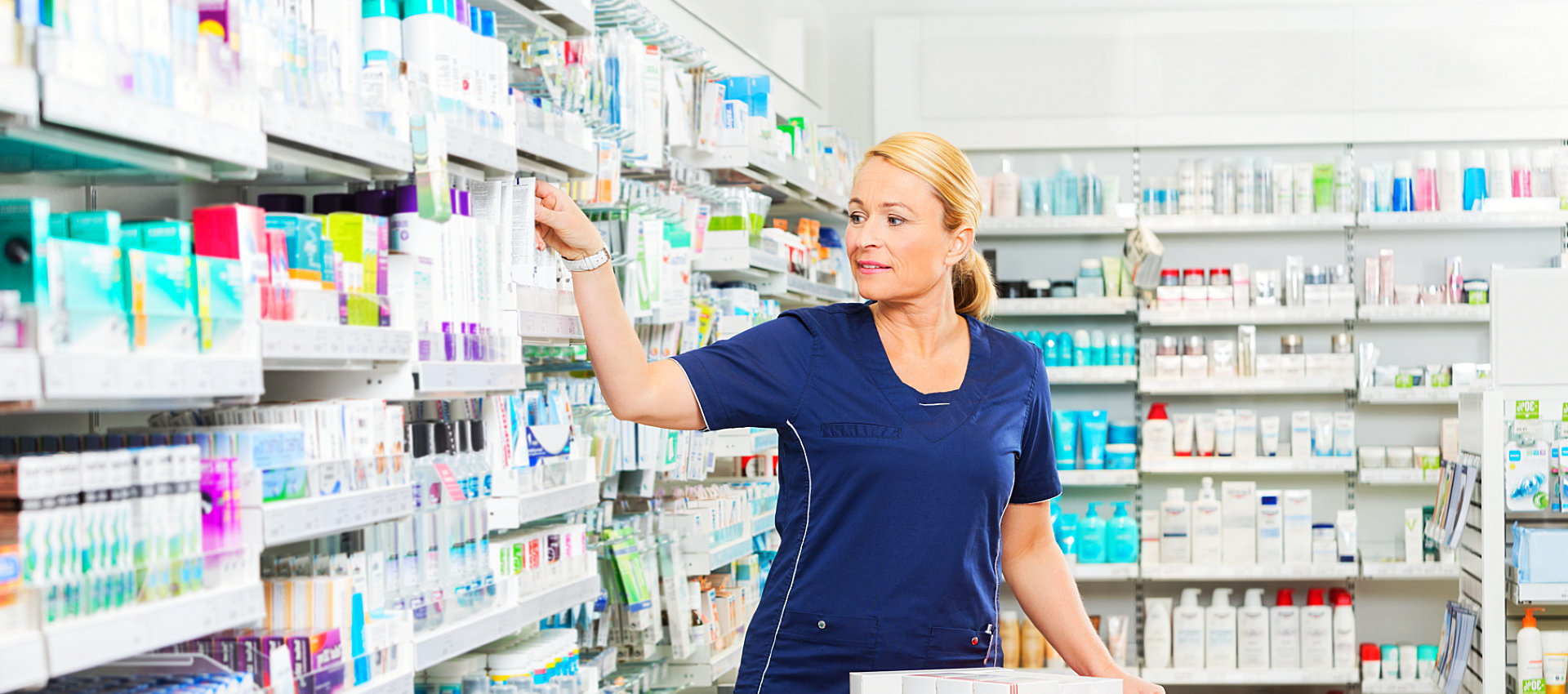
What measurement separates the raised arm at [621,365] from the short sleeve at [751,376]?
0.08 ft

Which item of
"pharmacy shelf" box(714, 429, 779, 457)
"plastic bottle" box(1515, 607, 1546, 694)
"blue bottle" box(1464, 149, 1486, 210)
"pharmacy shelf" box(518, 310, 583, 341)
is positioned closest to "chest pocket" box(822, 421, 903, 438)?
"pharmacy shelf" box(518, 310, 583, 341)

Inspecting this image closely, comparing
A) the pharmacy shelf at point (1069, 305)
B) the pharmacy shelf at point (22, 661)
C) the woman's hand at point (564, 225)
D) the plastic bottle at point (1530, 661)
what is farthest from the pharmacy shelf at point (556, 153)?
the pharmacy shelf at point (1069, 305)

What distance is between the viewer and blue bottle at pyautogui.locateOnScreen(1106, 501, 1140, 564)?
6.03 meters

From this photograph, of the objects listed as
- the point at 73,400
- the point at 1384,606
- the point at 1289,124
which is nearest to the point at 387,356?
the point at 73,400

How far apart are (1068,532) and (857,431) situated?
442 centimetres

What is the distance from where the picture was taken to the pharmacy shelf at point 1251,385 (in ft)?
19.6

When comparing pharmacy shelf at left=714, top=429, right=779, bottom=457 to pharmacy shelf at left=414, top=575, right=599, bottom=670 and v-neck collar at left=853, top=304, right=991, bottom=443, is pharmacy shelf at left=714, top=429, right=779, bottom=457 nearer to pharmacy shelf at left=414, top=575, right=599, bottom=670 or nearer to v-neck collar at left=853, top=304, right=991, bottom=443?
pharmacy shelf at left=414, top=575, right=599, bottom=670

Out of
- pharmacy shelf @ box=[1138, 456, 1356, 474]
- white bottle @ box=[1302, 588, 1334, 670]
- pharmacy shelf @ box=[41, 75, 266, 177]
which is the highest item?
pharmacy shelf @ box=[41, 75, 266, 177]

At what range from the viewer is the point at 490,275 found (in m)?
2.14

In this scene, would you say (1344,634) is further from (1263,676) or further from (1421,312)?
(1421,312)

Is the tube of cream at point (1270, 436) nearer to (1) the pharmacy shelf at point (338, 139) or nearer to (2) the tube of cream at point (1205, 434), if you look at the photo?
(2) the tube of cream at point (1205, 434)

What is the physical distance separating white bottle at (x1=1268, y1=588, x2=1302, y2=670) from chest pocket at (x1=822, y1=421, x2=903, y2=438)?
4.73m

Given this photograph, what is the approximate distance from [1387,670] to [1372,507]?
0.81m

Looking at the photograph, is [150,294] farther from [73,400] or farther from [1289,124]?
[1289,124]
